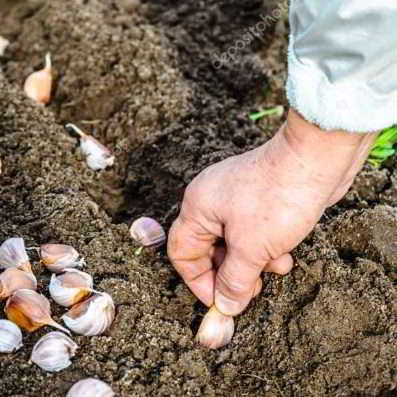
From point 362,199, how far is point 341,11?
0.90 m

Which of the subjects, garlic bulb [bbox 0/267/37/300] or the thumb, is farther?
garlic bulb [bbox 0/267/37/300]

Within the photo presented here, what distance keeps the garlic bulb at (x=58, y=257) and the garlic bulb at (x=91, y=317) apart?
0.51 ft

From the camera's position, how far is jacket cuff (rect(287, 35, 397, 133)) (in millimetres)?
1350

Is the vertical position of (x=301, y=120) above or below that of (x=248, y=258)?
above

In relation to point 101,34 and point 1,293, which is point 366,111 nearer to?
point 1,293

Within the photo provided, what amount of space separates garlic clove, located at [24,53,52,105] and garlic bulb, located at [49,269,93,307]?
38.9 inches

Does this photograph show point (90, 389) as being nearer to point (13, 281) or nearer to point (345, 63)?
point (13, 281)

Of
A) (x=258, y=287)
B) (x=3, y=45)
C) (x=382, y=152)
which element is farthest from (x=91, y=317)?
(x=3, y=45)

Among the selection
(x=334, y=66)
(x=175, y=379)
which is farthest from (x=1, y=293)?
(x=334, y=66)

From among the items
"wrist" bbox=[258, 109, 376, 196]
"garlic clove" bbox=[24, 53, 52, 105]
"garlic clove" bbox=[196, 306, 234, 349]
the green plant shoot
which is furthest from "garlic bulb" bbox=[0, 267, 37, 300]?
the green plant shoot

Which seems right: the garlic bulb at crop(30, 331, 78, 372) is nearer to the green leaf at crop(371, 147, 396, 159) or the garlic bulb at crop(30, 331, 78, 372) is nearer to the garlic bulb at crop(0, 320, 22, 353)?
the garlic bulb at crop(0, 320, 22, 353)

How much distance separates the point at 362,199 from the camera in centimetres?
210

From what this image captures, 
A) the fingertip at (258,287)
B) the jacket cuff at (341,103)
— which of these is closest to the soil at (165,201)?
the fingertip at (258,287)

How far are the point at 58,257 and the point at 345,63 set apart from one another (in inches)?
34.2
